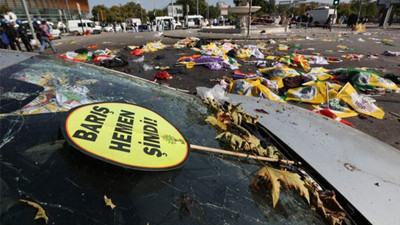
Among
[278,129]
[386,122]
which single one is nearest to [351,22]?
[386,122]

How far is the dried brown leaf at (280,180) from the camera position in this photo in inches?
42.0

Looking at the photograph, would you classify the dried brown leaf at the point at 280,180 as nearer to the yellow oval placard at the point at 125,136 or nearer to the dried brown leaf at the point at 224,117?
the yellow oval placard at the point at 125,136

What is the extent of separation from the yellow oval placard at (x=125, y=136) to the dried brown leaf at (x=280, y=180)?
1.40 ft

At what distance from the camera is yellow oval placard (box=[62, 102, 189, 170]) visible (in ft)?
3.08

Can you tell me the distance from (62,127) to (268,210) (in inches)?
40.0

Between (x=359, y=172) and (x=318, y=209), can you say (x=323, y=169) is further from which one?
(x=318, y=209)

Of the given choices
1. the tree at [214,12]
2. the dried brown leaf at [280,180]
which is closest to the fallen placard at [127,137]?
the dried brown leaf at [280,180]

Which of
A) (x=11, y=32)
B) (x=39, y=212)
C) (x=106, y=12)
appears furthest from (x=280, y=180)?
(x=106, y=12)

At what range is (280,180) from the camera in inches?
43.9

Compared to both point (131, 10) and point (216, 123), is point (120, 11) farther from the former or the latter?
point (216, 123)

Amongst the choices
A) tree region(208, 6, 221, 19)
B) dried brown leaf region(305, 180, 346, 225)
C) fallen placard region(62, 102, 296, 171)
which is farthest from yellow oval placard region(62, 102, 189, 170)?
tree region(208, 6, 221, 19)

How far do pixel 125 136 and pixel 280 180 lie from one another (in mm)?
825

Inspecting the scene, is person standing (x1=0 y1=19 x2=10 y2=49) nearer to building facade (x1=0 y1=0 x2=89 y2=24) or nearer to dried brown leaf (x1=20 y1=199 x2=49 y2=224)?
dried brown leaf (x1=20 y1=199 x2=49 y2=224)

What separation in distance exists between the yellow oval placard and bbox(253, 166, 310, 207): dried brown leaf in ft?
1.40
